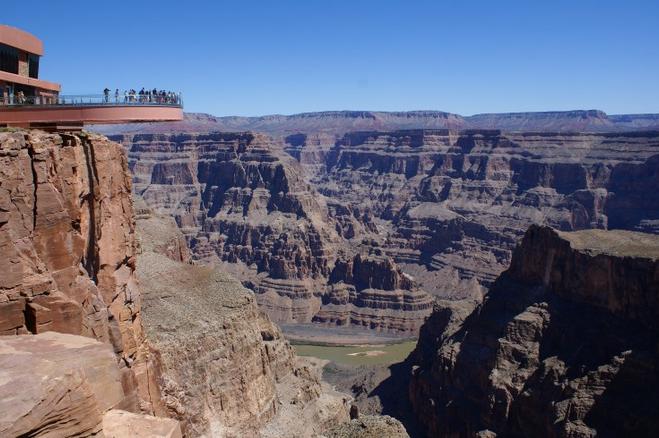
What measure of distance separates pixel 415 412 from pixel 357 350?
40.3 m

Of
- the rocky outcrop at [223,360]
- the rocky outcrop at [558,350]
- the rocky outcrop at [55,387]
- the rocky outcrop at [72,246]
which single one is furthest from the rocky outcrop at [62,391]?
the rocky outcrop at [558,350]

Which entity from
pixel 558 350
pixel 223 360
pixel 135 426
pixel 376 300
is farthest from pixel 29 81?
pixel 376 300

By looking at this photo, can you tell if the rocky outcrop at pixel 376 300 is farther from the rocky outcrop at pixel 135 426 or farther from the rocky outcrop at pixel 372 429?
the rocky outcrop at pixel 135 426

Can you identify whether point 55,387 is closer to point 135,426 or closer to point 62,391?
point 62,391

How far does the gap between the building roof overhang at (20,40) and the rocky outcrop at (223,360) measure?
27645 mm

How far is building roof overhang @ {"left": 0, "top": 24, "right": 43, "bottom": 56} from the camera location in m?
32.3

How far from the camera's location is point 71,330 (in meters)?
24.0

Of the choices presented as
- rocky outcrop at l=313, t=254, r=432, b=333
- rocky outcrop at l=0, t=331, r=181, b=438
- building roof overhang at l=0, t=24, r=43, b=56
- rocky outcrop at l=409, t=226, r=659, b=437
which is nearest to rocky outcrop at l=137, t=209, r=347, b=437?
rocky outcrop at l=409, t=226, r=659, b=437

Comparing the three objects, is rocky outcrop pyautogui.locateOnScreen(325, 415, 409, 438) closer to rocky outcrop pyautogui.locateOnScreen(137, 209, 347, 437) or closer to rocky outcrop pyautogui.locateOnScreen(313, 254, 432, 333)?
rocky outcrop pyautogui.locateOnScreen(137, 209, 347, 437)

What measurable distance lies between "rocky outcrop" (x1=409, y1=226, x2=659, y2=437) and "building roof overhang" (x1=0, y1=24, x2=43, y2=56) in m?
52.7

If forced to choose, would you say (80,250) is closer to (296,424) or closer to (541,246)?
(296,424)

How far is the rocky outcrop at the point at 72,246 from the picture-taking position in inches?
905

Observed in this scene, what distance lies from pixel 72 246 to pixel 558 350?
59.0 metres

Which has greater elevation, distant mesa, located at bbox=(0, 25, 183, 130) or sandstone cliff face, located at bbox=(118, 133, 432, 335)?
distant mesa, located at bbox=(0, 25, 183, 130)
